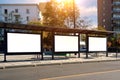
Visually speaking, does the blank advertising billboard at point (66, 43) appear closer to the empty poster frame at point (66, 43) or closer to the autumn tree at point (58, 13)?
the empty poster frame at point (66, 43)

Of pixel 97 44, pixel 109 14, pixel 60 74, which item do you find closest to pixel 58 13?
pixel 97 44

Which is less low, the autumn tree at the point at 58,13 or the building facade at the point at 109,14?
the building facade at the point at 109,14

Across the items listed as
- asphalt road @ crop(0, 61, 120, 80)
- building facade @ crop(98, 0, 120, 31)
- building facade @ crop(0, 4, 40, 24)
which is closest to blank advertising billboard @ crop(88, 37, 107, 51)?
asphalt road @ crop(0, 61, 120, 80)

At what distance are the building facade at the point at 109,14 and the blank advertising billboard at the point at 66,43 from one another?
85.8m

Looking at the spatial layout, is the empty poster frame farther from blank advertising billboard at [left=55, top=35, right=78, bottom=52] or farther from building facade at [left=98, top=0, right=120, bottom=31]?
building facade at [left=98, top=0, right=120, bottom=31]

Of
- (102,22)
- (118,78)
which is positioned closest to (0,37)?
(102,22)

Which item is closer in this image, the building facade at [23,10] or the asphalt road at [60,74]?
the asphalt road at [60,74]

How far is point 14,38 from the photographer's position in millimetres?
31750

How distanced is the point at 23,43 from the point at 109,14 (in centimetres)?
9395

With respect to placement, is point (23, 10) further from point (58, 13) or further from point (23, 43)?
point (23, 43)

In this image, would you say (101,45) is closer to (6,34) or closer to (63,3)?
(6,34)

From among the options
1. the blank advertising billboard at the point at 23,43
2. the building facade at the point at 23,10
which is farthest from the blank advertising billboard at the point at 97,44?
the building facade at the point at 23,10

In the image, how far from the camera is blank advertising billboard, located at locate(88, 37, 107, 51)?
131 feet

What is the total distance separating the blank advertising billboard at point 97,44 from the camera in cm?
4006
